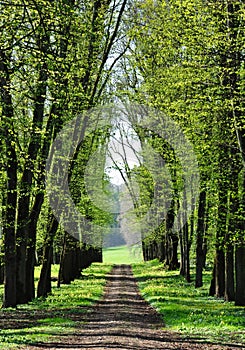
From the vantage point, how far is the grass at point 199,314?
15427mm

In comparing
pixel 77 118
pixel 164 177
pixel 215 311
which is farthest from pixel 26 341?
pixel 164 177

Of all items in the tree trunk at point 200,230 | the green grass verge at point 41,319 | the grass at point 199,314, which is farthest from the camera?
the tree trunk at point 200,230

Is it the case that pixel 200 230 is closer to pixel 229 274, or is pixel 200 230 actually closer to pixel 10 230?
pixel 229 274

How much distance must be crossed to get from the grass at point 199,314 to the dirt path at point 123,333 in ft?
1.88

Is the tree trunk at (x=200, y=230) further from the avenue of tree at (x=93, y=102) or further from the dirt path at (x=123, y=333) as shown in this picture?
the dirt path at (x=123, y=333)

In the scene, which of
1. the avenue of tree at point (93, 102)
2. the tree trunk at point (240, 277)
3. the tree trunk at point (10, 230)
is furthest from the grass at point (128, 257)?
the tree trunk at point (10, 230)

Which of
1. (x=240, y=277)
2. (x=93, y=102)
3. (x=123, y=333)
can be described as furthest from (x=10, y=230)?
(x=93, y=102)

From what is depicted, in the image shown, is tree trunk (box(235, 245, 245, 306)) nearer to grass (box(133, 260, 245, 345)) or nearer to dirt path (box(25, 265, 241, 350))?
grass (box(133, 260, 245, 345))

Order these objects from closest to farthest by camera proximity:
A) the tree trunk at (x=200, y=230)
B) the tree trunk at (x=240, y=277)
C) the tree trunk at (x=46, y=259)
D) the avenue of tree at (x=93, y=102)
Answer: the avenue of tree at (x=93, y=102)
the tree trunk at (x=240, y=277)
the tree trunk at (x=46, y=259)
the tree trunk at (x=200, y=230)

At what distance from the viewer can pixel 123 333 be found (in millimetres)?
15062

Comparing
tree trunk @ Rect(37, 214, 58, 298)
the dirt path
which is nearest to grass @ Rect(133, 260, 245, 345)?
the dirt path

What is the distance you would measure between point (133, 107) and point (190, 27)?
Result: 24450 millimetres

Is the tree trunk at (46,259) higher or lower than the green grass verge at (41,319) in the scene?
higher

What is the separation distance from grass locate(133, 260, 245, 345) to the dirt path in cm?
57
